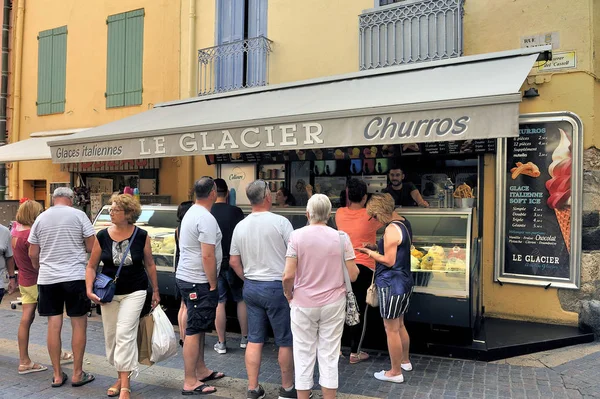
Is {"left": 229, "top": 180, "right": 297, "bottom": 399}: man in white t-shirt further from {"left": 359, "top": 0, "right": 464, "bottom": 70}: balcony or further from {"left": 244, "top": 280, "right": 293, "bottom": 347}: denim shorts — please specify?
{"left": 359, "top": 0, "right": 464, "bottom": 70}: balcony

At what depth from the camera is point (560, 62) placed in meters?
5.70

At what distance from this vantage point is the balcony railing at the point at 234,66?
8.05m

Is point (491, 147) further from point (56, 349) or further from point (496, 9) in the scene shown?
point (56, 349)

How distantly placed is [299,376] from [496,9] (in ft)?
17.8

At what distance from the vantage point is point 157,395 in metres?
3.90

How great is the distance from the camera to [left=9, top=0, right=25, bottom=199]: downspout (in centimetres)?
1091

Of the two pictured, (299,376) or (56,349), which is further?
(56,349)

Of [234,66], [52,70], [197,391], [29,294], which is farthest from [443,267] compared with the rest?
[52,70]

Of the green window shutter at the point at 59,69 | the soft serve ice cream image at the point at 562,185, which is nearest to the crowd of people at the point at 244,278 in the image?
the soft serve ice cream image at the point at 562,185

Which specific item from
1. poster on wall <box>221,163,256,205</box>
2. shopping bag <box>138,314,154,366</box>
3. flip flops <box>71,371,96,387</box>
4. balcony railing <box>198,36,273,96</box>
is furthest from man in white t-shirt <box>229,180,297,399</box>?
balcony railing <box>198,36,273,96</box>

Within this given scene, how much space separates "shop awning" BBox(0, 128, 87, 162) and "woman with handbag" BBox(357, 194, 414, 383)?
23.4 ft

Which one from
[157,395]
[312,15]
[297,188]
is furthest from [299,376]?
[312,15]

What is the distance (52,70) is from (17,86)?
116 centimetres

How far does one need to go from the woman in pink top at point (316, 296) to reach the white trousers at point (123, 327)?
1.29 meters
